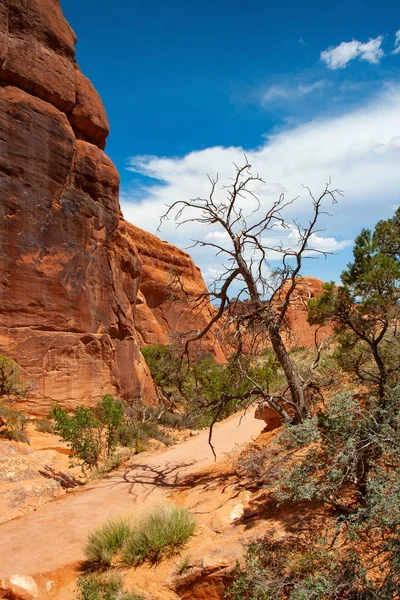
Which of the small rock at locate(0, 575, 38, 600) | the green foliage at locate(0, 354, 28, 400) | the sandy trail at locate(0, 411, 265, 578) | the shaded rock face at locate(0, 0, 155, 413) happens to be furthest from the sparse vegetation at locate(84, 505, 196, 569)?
the shaded rock face at locate(0, 0, 155, 413)

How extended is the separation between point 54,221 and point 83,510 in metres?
12.8

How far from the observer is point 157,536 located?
604 cm

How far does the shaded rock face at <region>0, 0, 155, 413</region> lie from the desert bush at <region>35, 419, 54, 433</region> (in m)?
0.70

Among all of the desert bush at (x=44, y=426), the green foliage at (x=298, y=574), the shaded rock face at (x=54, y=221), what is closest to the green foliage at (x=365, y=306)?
the green foliage at (x=298, y=574)

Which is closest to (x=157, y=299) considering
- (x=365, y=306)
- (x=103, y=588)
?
(x=365, y=306)

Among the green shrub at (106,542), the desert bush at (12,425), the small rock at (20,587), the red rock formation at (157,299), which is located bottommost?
the small rock at (20,587)

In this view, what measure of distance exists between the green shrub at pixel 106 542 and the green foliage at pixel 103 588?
313 mm

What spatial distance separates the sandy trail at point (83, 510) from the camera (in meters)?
6.25

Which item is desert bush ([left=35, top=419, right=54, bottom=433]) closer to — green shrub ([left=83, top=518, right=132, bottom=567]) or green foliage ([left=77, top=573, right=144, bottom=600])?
green shrub ([left=83, top=518, right=132, bottom=567])

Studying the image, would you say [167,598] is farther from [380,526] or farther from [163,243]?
[163,243]

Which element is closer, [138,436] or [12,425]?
[12,425]

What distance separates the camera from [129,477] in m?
9.58

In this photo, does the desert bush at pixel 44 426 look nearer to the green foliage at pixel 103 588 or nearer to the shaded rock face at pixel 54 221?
the shaded rock face at pixel 54 221

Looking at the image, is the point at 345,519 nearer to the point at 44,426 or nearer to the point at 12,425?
the point at 12,425
